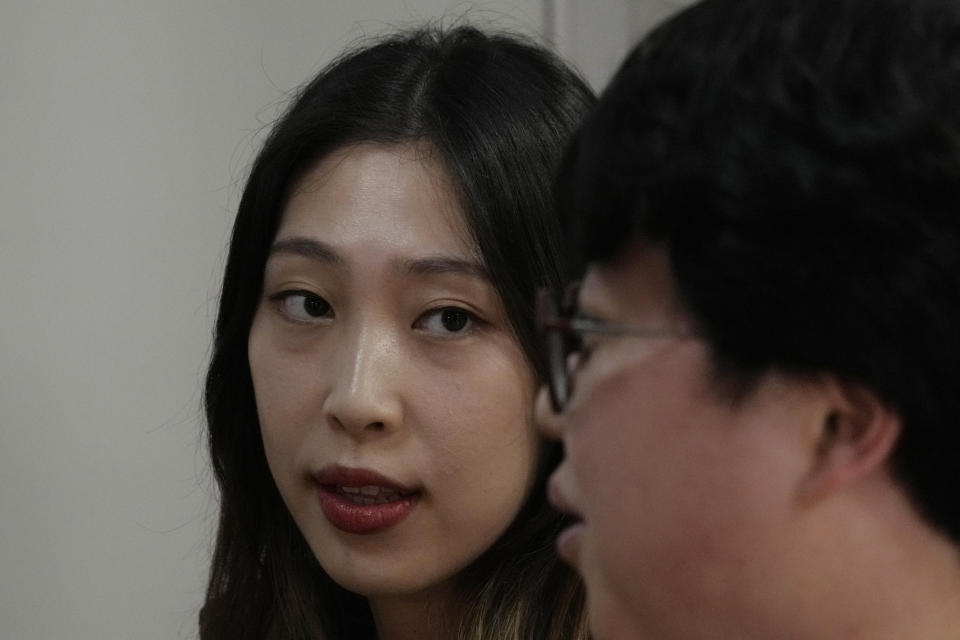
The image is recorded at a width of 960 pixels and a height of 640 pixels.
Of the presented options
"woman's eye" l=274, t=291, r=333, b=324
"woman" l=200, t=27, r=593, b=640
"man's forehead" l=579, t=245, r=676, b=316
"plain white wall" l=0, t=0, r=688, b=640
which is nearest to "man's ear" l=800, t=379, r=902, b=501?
"man's forehead" l=579, t=245, r=676, b=316

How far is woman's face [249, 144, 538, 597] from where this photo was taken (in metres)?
1.29

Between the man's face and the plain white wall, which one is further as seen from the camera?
the plain white wall

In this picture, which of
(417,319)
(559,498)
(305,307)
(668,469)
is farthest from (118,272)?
(668,469)

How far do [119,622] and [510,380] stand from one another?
810 millimetres

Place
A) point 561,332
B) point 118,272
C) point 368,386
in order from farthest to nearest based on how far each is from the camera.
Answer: point 118,272
point 368,386
point 561,332

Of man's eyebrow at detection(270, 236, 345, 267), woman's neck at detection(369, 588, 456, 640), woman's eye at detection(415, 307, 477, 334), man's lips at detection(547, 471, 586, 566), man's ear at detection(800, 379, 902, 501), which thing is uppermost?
man's ear at detection(800, 379, 902, 501)

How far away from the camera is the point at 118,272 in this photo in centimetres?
181

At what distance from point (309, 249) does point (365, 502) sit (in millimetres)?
245

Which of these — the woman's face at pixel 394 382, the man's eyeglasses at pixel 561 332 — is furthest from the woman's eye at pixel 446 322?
the man's eyeglasses at pixel 561 332

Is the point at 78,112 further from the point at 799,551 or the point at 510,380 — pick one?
the point at 799,551

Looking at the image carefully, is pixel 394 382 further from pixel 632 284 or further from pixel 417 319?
pixel 632 284

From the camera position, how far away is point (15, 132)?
170 cm

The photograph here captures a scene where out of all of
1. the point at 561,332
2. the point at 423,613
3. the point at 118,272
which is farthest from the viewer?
the point at 118,272

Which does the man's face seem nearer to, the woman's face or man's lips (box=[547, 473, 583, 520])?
man's lips (box=[547, 473, 583, 520])
